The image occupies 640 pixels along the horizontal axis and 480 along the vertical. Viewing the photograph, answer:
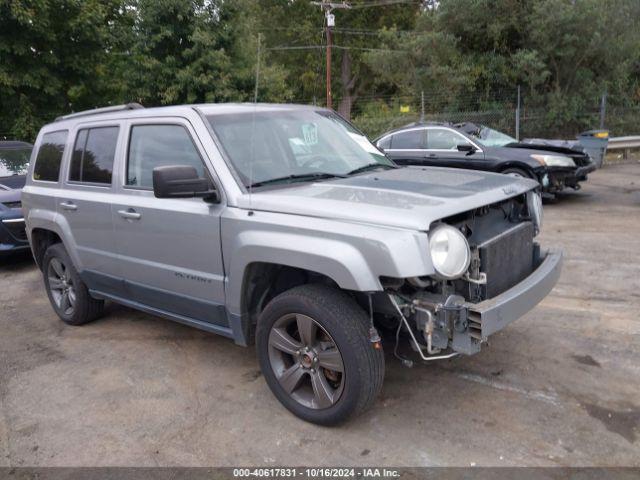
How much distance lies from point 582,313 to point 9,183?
24.9 feet

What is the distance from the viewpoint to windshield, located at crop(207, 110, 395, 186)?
12.5 feet

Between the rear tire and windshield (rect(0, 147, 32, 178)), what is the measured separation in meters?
3.80

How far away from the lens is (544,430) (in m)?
3.27

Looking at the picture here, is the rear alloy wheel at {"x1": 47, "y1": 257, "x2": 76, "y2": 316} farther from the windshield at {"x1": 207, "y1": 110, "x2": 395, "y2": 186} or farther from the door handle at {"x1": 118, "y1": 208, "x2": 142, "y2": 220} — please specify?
the windshield at {"x1": 207, "y1": 110, "x2": 395, "y2": 186}

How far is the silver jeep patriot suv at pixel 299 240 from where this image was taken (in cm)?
301

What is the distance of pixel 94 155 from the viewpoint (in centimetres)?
470

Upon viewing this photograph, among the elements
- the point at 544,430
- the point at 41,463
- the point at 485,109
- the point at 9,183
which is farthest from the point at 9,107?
the point at 544,430

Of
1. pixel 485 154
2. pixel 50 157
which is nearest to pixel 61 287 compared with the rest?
pixel 50 157

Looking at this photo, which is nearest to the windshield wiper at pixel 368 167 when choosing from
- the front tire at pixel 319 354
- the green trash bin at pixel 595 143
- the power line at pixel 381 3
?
the front tire at pixel 319 354

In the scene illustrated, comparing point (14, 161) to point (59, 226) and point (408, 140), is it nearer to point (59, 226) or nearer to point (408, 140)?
point (59, 226)

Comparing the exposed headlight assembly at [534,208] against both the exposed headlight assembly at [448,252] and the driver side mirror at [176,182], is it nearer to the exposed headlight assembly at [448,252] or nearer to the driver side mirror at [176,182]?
the exposed headlight assembly at [448,252]

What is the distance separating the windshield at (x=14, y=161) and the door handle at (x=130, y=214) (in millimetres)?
5293

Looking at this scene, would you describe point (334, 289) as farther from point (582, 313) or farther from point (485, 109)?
point (485, 109)

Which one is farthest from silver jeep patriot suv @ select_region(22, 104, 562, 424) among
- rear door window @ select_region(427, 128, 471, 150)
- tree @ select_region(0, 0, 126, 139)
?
tree @ select_region(0, 0, 126, 139)
